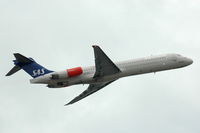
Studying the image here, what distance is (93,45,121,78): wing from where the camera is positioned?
213ft

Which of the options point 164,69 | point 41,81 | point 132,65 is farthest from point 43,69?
point 164,69

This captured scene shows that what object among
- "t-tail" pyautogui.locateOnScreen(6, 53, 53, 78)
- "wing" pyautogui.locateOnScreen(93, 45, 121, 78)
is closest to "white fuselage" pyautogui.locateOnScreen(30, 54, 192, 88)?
"wing" pyautogui.locateOnScreen(93, 45, 121, 78)

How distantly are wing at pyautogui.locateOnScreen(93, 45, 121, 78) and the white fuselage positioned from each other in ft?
2.89

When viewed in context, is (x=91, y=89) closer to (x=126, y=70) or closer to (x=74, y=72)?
(x=126, y=70)

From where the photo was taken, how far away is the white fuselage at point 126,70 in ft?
216

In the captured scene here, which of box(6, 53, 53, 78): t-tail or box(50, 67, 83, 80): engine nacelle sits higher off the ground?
box(6, 53, 53, 78): t-tail

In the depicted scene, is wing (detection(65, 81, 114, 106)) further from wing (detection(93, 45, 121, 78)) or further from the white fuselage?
wing (detection(93, 45, 121, 78))

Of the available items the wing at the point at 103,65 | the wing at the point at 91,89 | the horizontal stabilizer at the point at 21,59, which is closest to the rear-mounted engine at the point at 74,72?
the wing at the point at 103,65

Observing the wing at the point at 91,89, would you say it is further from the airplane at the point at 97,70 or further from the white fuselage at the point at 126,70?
the white fuselage at the point at 126,70

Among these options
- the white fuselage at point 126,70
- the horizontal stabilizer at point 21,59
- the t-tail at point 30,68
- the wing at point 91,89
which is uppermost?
the horizontal stabilizer at point 21,59

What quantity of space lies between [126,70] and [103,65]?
420 centimetres

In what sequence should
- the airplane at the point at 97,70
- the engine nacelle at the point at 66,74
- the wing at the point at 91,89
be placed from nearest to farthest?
the engine nacelle at the point at 66,74, the airplane at the point at 97,70, the wing at the point at 91,89

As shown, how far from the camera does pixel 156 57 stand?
234ft

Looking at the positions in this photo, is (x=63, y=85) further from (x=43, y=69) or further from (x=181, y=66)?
(x=181, y=66)
